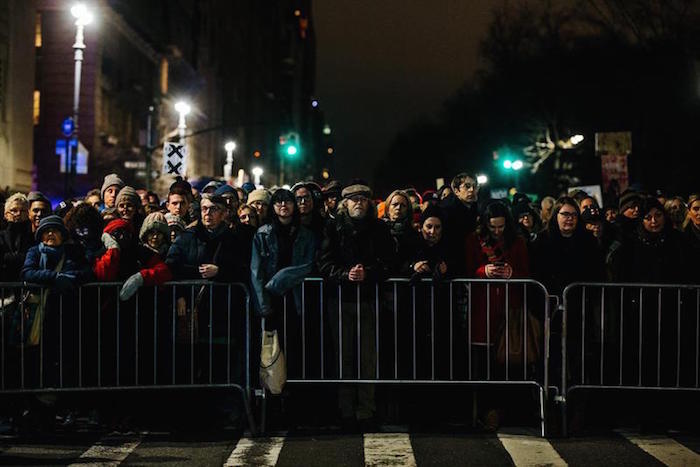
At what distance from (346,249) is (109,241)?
1989 mm

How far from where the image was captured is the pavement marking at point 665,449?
8.45 meters

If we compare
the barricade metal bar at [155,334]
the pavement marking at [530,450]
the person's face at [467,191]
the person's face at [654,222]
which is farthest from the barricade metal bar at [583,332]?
the barricade metal bar at [155,334]

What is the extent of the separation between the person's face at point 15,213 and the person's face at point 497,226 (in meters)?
4.40

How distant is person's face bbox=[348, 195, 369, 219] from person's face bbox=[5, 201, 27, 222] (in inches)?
132

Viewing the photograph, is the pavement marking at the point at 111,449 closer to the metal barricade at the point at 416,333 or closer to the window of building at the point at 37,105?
the metal barricade at the point at 416,333


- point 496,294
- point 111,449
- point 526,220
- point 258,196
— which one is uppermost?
point 258,196

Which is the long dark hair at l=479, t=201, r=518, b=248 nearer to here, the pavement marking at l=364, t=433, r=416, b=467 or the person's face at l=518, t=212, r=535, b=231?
the pavement marking at l=364, t=433, r=416, b=467

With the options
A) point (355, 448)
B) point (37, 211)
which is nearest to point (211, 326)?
point (355, 448)

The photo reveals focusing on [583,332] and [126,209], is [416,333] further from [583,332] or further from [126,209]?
[126,209]

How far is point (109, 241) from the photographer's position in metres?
9.99

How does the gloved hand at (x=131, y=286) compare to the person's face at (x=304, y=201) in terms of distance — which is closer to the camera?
the gloved hand at (x=131, y=286)

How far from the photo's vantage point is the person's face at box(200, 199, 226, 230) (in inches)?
394

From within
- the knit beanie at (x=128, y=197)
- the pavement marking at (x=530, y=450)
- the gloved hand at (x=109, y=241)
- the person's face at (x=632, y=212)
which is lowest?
the pavement marking at (x=530, y=450)

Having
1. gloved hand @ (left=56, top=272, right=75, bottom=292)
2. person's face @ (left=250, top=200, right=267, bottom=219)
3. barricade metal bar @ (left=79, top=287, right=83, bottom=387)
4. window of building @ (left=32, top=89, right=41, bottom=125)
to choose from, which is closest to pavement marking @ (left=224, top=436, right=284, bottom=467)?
barricade metal bar @ (left=79, top=287, right=83, bottom=387)
